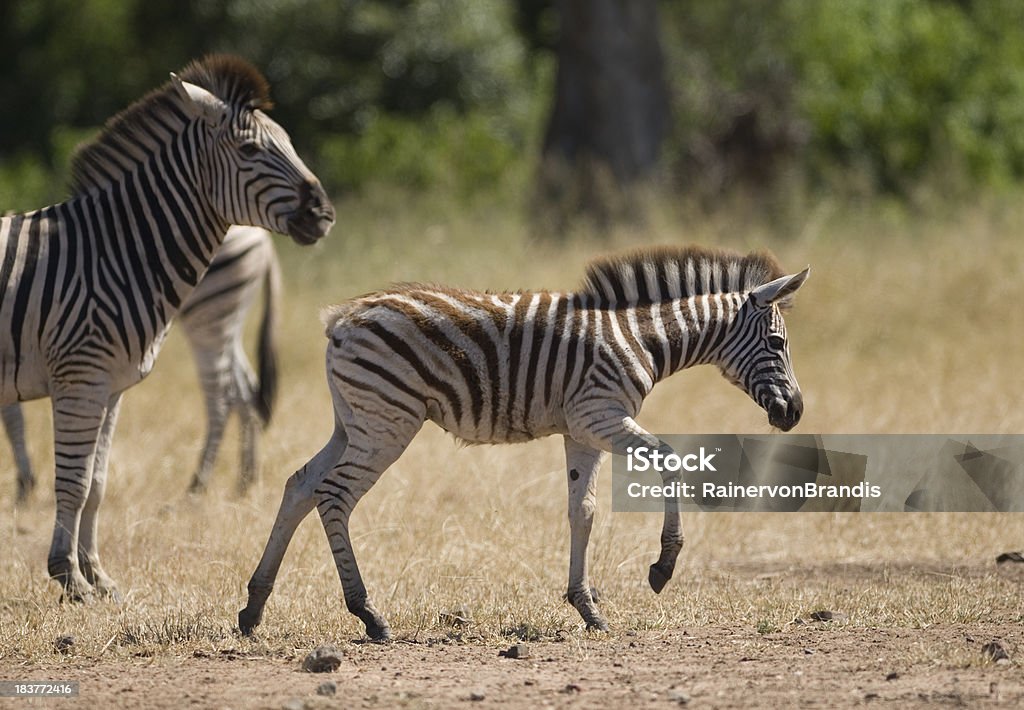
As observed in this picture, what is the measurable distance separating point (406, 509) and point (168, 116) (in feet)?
8.66

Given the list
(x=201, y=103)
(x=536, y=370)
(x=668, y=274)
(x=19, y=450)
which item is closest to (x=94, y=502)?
(x=201, y=103)

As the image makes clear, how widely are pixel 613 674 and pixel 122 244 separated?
3.43 metres

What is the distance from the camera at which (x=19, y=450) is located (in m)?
9.34

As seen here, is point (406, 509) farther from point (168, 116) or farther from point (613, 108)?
point (613, 108)

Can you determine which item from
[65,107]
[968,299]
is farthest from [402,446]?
[65,107]

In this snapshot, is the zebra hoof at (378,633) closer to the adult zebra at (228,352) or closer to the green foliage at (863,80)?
the adult zebra at (228,352)

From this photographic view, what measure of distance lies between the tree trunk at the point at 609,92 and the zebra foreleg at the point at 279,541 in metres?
12.0

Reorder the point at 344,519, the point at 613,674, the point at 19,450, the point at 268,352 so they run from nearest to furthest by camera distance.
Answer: the point at 613,674 < the point at 344,519 < the point at 19,450 < the point at 268,352

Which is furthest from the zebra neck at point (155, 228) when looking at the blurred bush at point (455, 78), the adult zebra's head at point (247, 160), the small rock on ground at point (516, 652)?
the blurred bush at point (455, 78)

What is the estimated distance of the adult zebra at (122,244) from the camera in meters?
6.73

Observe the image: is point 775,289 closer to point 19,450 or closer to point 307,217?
point 307,217

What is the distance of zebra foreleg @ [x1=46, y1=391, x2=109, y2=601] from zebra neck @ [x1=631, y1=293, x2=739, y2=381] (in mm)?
2652

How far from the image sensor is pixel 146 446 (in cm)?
1032

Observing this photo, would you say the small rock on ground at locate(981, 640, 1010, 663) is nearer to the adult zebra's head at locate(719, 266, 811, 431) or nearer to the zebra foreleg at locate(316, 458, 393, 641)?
the adult zebra's head at locate(719, 266, 811, 431)
